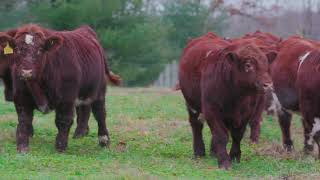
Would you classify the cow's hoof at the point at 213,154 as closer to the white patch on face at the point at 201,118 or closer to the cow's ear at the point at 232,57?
the white patch on face at the point at 201,118

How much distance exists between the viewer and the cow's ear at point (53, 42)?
10944 millimetres

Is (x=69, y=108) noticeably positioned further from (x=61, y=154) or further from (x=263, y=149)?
(x=263, y=149)

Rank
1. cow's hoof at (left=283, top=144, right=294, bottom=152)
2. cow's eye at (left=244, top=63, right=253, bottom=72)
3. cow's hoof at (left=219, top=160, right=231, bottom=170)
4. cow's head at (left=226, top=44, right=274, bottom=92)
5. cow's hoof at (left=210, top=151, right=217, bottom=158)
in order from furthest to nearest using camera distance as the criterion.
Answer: cow's hoof at (left=283, top=144, right=294, bottom=152), cow's hoof at (left=210, top=151, right=217, bottom=158), cow's hoof at (left=219, top=160, right=231, bottom=170), cow's eye at (left=244, top=63, right=253, bottom=72), cow's head at (left=226, top=44, right=274, bottom=92)

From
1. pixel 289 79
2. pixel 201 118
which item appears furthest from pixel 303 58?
pixel 201 118

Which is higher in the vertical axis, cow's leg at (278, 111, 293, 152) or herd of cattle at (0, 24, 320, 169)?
herd of cattle at (0, 24, 320, 169)

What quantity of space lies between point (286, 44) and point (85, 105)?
3704 mm

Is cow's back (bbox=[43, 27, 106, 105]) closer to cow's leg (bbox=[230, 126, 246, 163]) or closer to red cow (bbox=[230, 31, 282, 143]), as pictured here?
red cow (bbox=[230, 31, 282, 143])

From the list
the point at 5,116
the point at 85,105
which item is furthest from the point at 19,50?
the point at 5,116

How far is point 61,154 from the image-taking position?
426 inches

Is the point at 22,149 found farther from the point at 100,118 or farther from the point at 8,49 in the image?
the point at 100,118

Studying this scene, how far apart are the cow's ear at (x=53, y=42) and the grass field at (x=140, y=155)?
1.55m

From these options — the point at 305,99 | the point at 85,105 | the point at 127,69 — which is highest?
the point at 305,99

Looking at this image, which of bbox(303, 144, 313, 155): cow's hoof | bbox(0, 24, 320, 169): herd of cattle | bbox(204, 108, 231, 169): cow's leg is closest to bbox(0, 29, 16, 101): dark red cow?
bbox(0, 24, 320, 169): herd of cattle

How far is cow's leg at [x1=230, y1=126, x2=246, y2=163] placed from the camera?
10656mm
